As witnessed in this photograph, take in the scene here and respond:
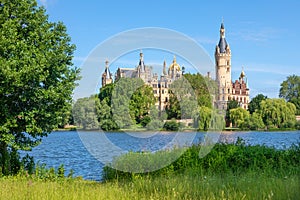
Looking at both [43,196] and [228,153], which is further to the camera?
[228,153]

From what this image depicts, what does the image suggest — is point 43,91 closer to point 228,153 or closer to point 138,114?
point 138,114

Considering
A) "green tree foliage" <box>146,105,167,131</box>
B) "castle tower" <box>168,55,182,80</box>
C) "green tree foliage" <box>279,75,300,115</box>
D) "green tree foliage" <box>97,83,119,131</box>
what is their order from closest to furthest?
"green tree foliage" <box>146,105,167,131</box>, "green tree foliage" <box>97,83,119,131</box>, "castle tower" <box>168,55,182,80</box>, "green tree foliage" <box>279,75,300,115</box>

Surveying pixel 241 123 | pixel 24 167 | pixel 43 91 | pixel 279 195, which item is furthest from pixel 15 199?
pixel 241 123

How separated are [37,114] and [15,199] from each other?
585 centimetres

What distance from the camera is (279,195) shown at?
636 centimetres

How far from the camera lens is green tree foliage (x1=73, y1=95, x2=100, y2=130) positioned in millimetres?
15171

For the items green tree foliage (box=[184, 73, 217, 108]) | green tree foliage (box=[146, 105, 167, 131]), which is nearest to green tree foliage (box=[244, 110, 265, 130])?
green tree foliage (box=[184, 73, 217, 108])

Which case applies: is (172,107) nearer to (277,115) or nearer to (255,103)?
(277,115)

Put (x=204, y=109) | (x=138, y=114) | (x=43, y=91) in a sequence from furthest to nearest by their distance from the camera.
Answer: (x=204, y=109), (x=138, y=114), (x=43, y=91)

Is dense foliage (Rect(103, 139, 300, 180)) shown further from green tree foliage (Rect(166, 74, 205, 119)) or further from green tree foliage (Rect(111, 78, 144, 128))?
green tree foliage (Rect(166, 74, 205, 119))

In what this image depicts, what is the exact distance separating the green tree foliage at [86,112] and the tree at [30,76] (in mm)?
2129

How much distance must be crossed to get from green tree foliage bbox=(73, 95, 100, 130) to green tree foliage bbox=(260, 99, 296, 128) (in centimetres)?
6155

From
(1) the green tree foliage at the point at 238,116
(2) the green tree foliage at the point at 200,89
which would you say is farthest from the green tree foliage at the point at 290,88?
(2) the green tree foliage at the point at 200,89

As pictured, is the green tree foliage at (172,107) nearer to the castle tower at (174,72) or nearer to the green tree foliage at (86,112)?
the castle tower at (174,72)
